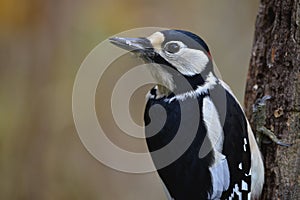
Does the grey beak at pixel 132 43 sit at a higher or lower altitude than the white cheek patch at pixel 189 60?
higher

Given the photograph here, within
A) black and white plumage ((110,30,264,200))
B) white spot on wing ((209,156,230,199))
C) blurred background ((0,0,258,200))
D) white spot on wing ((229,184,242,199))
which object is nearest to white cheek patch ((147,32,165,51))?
black and white plumage ((110,30,264,200))

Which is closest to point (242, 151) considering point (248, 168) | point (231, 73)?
point (248, 168)

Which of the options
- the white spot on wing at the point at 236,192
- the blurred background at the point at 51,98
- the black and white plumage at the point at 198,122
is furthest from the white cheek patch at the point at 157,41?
the blurred background at the point at 51,98

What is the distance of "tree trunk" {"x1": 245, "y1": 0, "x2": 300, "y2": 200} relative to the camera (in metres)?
2.98

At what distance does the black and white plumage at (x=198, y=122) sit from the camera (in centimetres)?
274

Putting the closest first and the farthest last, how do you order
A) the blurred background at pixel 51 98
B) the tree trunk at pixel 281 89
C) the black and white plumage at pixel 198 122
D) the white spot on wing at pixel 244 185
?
the black and white plumage at pixel 198 122 < the white spot on wing at pixel 244 185 < the tree trunk at pixel 281 89 < the blurred background at pixel 51 98

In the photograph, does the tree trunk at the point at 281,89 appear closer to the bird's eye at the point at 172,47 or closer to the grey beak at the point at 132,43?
the bird's eye at the point at 172,47

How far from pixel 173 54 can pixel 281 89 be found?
0.57 m

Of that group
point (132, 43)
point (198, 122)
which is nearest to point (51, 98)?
point (132, 43)

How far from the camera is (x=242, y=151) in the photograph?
2838 mm

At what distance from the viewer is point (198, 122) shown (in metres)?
2.74

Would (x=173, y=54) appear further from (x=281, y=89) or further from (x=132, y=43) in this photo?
(x=281, y=89)

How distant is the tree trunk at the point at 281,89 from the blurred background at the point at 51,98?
1.32 metres

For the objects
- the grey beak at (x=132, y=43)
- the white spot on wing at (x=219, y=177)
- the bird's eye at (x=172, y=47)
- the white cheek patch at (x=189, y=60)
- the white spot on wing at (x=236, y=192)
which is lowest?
the white spot on wing at (x=236, y=192)
